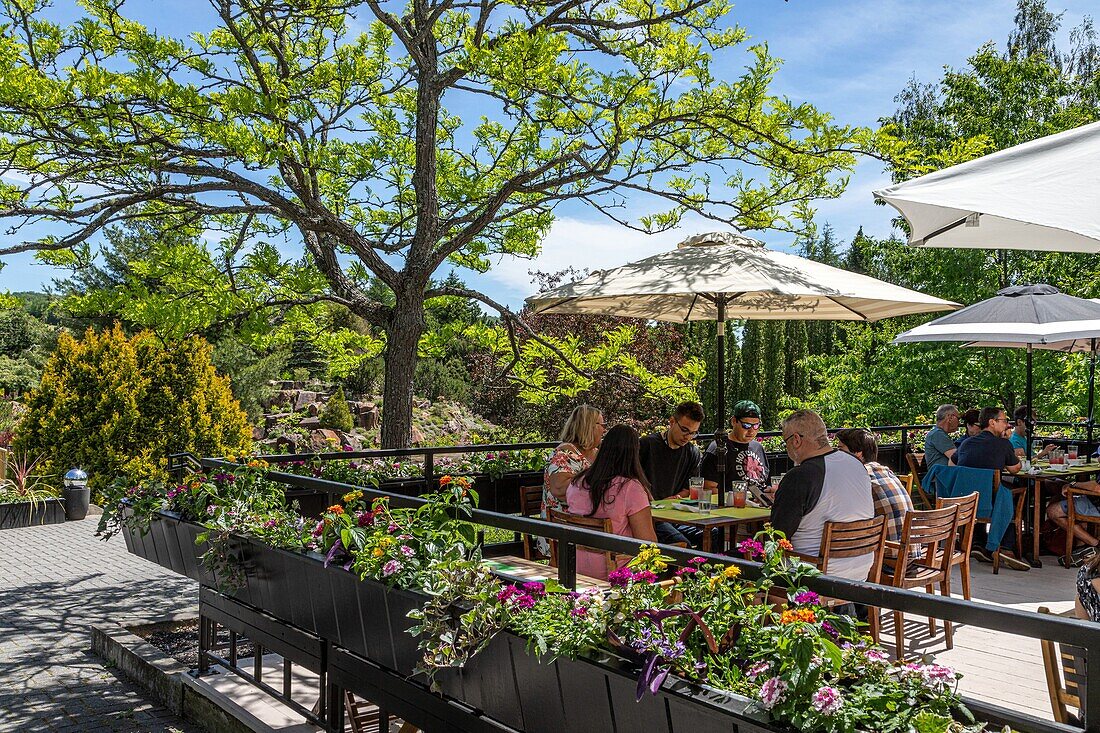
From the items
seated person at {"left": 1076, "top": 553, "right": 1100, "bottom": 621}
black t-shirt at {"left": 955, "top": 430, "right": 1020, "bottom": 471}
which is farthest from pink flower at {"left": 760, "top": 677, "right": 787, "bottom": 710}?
black t-shirt at {"left": 955, "top": 430, "right": 1020, "bottom": 471}

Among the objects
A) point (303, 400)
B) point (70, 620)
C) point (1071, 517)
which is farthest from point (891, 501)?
point (303, 400)

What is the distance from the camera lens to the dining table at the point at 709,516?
5188 mm

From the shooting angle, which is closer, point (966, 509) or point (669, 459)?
point (966, 509)

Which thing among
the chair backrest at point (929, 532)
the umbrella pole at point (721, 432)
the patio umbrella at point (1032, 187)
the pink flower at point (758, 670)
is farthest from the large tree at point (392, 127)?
the pink flower at point (758, 670)

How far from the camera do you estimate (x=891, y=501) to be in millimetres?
5098

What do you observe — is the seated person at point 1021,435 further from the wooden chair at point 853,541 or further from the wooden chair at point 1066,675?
the wooden chair at point 1066,675

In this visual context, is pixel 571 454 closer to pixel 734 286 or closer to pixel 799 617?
pixel 734 286

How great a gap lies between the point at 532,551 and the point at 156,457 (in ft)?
34.3

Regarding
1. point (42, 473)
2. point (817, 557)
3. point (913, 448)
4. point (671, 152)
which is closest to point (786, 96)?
point (671, 152)

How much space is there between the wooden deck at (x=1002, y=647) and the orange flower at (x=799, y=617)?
7.30 feet

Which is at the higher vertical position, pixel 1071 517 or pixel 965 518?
pixel 965 518

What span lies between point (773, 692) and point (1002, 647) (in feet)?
Result: 12.2

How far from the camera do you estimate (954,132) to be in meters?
21.6

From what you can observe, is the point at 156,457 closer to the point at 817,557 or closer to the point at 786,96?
the point at 786,96
